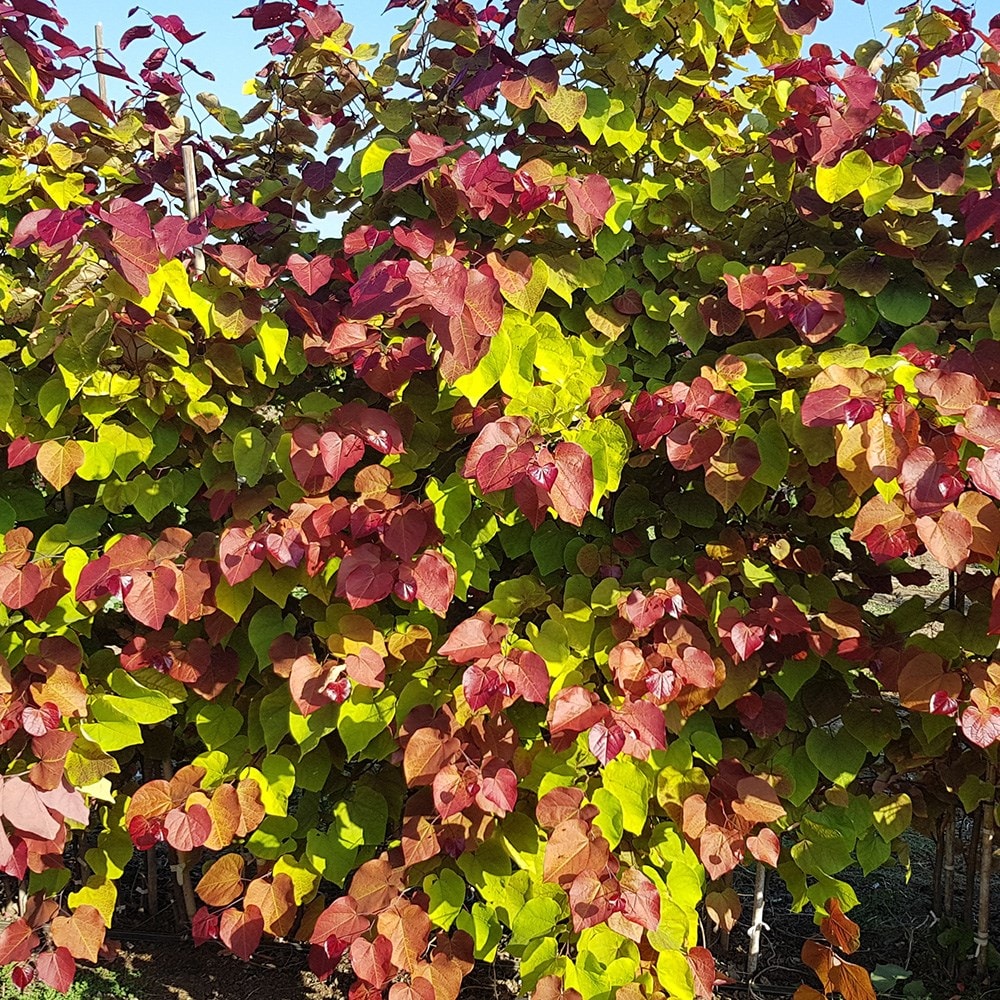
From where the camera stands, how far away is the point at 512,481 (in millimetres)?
1596

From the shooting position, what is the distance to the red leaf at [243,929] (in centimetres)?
202

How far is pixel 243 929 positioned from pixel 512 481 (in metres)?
1.15

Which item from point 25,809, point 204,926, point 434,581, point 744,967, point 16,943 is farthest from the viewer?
point 744,967

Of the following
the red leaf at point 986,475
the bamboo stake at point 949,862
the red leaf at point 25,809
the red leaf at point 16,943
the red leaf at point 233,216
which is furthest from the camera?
the bamboo stake at point 949,862

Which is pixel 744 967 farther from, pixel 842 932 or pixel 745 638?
pixel 745 638

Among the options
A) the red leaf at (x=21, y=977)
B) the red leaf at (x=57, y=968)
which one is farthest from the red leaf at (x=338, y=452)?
the red leaf at (x=21, y=977)

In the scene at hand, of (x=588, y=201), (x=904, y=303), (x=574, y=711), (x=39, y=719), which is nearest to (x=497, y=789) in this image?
(x=574, y=711)

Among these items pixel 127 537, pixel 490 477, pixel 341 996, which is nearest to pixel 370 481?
pixel 490 477

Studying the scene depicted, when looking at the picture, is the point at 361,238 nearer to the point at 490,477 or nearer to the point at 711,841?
the point at 490,477

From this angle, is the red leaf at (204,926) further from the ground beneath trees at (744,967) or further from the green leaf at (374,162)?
the green leaf at (374,162)

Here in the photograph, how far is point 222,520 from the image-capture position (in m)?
2.32

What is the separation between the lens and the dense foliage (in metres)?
1.74

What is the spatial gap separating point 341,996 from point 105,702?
0.97 m

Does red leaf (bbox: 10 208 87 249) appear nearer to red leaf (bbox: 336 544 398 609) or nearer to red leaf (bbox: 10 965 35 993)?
red leaf (bbox: 336 544 398 609)
